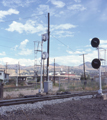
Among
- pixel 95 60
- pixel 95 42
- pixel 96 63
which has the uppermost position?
pixel 95 42

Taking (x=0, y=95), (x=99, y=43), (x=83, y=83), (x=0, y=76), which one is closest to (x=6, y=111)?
(x=0, y=95)

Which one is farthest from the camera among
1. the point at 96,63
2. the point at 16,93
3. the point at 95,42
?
the point at 16,93

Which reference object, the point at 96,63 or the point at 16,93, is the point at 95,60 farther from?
the point at 16,93

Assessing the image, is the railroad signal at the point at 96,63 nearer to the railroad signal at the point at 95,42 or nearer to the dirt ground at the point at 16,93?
the railroad signal at the point at 95,42

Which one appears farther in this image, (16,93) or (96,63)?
(16,93)

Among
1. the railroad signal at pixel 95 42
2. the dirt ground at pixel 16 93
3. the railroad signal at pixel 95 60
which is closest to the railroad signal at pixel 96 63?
the railroad signal at pixel 95 60

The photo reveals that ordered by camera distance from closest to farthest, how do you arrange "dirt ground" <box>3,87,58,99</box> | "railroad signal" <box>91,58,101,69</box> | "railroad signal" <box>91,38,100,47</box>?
"railroad signal" <box>91,58,101,69</box> → "railroad signal" <box>91,38,100,47</box> → "dirt ground" <box>3,87,58,99</box>

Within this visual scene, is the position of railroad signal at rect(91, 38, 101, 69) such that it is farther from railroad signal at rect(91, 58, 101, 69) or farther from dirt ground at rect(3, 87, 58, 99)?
dirt ground at rect(3, 87, 58, 99)

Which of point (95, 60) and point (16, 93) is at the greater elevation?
point (95, 60)

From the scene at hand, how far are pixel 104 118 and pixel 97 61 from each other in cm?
675

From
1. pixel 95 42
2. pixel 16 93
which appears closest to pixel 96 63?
pixel 95 42

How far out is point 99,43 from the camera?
13.2 meters

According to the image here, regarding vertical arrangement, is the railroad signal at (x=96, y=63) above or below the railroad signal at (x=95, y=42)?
below

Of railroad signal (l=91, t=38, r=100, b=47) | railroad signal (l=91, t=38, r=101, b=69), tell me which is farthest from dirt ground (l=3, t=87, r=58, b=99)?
railroad signal (l=91, t=38, r=100, b=47)
